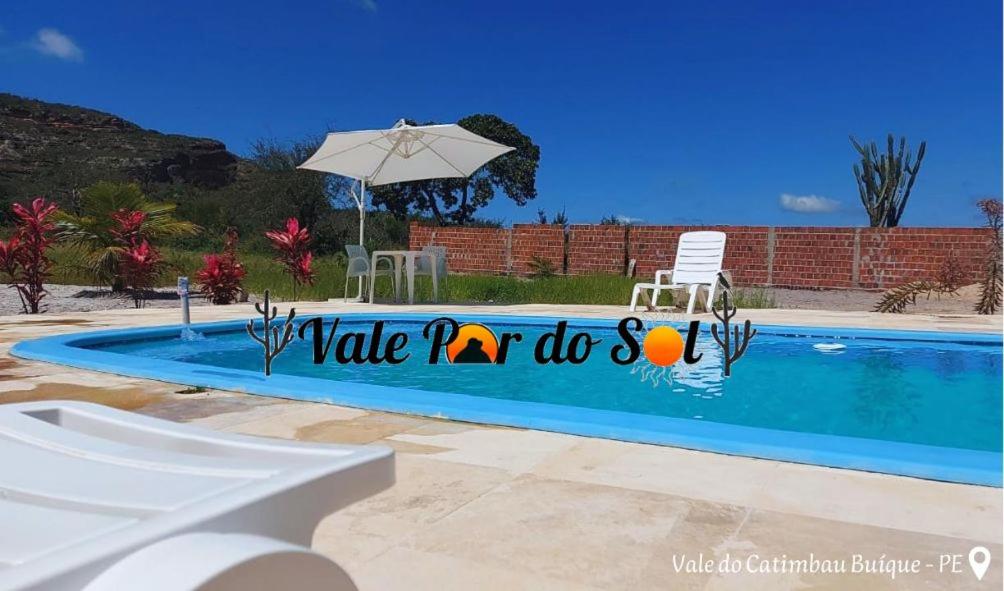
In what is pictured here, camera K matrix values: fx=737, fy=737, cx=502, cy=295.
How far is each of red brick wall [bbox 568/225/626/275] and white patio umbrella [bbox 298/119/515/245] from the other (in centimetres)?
606

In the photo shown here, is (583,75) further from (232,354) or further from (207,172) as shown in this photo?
(232,354)

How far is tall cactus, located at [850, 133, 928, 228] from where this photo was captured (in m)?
17.4

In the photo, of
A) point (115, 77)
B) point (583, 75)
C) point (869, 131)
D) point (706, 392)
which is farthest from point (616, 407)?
point (115, 77)

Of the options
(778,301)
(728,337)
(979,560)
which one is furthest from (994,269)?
(979,560)

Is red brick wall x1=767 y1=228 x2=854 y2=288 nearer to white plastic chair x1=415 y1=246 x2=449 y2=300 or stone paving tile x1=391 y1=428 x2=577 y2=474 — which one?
white plastic chair x1=415 y1=246 x2=449 y2=300

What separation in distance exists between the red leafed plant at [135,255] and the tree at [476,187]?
22.6 metres

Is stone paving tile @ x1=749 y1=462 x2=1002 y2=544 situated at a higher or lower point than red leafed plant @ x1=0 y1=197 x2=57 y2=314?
lower

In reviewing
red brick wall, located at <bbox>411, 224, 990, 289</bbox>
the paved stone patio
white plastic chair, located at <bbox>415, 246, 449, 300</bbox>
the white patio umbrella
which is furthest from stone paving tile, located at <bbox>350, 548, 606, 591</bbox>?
red brick wall, located at <bbox>411, 224, 990, 289</bbox>

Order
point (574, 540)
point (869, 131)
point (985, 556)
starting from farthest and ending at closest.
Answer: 1. point (869, 131)
2. point (574, 540)
3. point (985, 556)

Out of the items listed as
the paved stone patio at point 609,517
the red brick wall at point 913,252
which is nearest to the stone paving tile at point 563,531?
the paved stone patio at point 609,517

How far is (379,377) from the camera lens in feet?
16.8

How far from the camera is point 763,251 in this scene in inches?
568

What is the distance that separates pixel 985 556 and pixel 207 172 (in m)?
46.3

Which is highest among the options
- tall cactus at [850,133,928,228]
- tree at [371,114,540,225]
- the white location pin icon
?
tree at [371,114,540,225]
